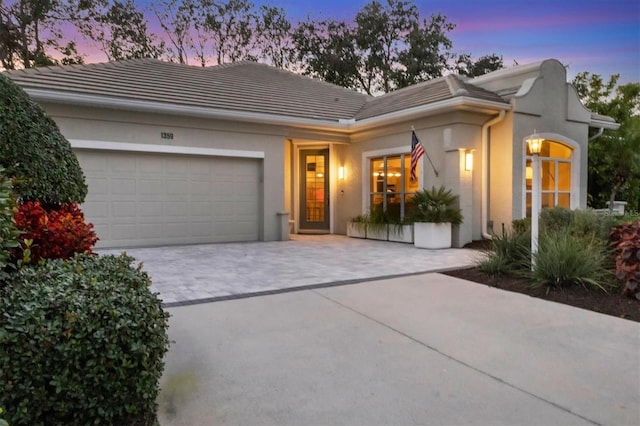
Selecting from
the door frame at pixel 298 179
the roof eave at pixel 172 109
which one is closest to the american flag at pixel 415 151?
the roof eave at pixel 172 109

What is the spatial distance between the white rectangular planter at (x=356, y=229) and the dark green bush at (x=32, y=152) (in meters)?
8.74

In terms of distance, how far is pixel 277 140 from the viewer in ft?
37.6

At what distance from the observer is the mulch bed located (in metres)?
4.55

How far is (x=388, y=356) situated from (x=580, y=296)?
9.95 ft

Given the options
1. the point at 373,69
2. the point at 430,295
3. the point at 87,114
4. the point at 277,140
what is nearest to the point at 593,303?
the point at 430,295

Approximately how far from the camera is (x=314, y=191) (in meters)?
13.5

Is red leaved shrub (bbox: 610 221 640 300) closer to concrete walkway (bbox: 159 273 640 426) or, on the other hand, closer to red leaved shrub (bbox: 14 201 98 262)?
concrete walkway (bbox: 159 273 640 426)

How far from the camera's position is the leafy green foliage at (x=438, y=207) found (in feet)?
31.8

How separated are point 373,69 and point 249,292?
2109cm

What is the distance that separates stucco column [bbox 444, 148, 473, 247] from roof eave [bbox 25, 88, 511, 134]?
3.47 ft

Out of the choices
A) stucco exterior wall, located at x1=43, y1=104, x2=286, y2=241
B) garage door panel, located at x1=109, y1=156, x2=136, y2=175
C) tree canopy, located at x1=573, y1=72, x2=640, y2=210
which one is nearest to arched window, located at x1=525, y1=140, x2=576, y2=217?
tree canopy, located at x1=573, y1=72, x2=640, y2=210

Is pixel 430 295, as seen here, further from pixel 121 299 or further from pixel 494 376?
pixel 121 299

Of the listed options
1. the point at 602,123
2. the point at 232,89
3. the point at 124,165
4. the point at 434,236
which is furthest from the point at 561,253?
the point at 232,89

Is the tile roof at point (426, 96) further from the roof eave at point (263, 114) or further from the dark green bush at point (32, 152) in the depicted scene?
the dark green bush at point (32, 152)
